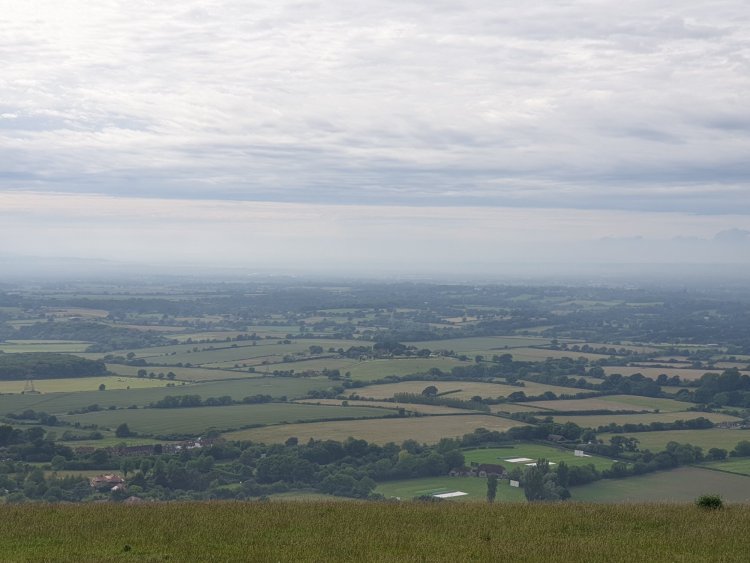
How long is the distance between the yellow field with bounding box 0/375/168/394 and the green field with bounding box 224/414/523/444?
23.6 m

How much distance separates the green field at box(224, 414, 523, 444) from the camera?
1893 inches

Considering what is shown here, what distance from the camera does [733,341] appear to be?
12175cm

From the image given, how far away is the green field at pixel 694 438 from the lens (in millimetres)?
47781

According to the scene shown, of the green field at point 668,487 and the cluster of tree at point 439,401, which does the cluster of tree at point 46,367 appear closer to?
the cluster of tree at point 439,401

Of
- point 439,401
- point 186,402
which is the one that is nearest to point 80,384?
point 186,402

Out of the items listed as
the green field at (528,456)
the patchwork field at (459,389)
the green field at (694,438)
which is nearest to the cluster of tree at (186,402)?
the patchwork field at (459,389)

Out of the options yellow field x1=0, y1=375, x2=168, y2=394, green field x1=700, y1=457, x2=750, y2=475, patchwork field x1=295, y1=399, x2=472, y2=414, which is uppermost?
green field x1=700, y1=457, x2=750, y2=475

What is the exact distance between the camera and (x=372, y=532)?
48.3 ft

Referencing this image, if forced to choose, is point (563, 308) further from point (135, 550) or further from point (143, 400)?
point (135, 550)

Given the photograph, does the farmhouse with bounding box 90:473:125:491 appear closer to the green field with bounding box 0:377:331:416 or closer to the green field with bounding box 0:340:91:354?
the green field with bounding box 0:377:331:416

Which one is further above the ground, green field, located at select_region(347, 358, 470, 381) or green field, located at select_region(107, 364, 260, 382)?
green field, located at select_region(347, 358, 470, 381)

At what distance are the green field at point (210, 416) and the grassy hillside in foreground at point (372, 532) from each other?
112 ft

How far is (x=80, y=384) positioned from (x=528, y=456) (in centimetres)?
4323

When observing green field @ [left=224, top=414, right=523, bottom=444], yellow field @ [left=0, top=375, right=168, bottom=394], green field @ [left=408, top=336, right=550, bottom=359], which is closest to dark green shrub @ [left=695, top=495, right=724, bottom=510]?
green field @ [left=224, top=414, right=523, bottom=444]
